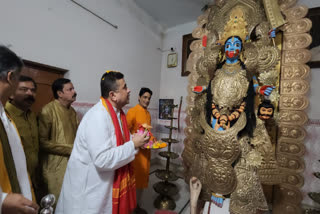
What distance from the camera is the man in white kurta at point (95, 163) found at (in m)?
0.97

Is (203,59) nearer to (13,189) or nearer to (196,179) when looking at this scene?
(196,179)

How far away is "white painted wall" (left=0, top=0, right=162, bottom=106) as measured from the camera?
5.46ft

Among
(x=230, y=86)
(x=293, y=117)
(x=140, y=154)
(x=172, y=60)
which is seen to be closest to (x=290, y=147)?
(x=293, y=117)

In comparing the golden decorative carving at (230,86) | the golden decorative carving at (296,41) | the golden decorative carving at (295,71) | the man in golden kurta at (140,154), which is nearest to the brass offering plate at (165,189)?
the man in golden kurta at (140,154)

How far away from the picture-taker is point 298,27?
163cm

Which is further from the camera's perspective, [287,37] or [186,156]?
[186,156]

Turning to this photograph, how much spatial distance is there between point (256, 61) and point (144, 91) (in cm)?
148

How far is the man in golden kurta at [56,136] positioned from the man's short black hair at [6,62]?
90cm

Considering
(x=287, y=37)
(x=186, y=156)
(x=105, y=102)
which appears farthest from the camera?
(x=186, y=156)

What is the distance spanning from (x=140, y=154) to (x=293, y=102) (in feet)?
6.24

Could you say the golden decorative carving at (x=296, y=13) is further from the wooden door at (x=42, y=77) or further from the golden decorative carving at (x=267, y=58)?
the wooden door at (x=42, y=77)

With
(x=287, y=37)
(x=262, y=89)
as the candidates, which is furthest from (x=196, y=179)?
(x=287, y=37)

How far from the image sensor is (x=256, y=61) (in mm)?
1592

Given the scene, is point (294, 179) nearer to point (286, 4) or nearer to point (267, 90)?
point (267, 90)
